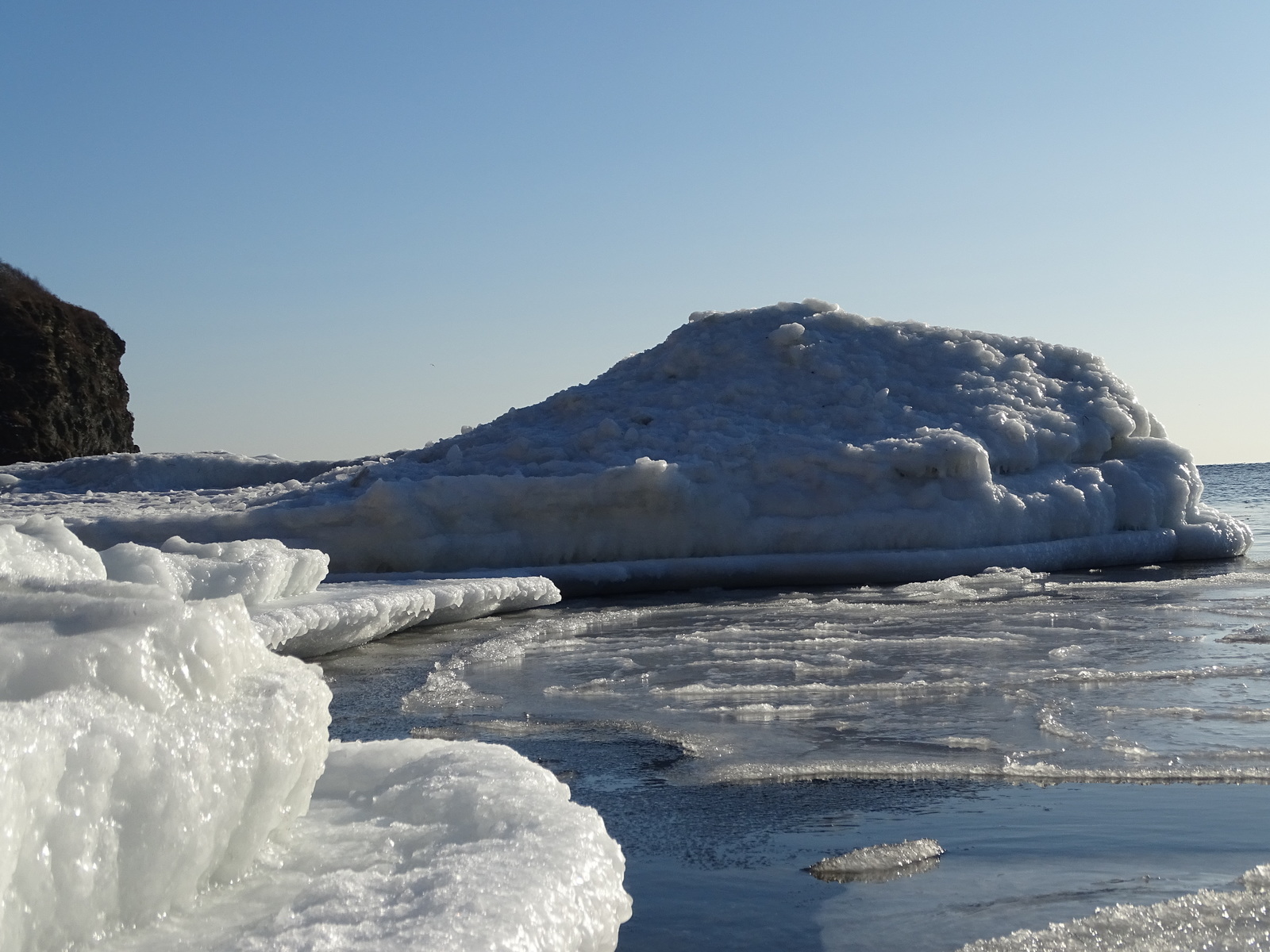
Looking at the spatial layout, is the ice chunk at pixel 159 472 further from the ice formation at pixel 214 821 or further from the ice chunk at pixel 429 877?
the ice formation at pixel 214 821

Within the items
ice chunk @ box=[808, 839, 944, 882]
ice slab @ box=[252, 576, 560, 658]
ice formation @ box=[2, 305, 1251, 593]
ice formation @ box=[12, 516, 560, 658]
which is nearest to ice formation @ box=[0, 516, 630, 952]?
ice chunk @ box=[808, 839, 944, 882]

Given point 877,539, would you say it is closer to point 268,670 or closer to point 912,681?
point 912,681

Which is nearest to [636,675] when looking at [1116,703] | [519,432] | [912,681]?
[912,681]

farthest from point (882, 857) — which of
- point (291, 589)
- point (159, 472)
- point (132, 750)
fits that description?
point (159, 472)

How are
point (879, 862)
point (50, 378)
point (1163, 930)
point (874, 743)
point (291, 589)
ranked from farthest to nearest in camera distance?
1. point (50, 378)
2. point (291, 589)
3. point (874, 743)
4. point (879, 862)
5. point (1163, 930)

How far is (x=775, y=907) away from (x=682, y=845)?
0.44m

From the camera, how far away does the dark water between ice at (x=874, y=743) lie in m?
2.29

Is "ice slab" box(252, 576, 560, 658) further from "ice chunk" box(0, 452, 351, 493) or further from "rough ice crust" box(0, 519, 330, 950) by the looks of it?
"ice chunk" box(0, 452, 351, 493)

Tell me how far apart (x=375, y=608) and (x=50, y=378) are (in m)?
19.7

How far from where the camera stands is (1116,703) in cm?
418

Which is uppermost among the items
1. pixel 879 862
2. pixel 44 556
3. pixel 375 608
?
pixel 44 556

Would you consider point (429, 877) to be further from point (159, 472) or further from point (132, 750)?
point (159, 472)

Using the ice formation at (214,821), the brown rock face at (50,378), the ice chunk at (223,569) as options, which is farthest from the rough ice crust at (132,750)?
the brown rock face at (50,378)

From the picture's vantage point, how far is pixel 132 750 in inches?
61.4
